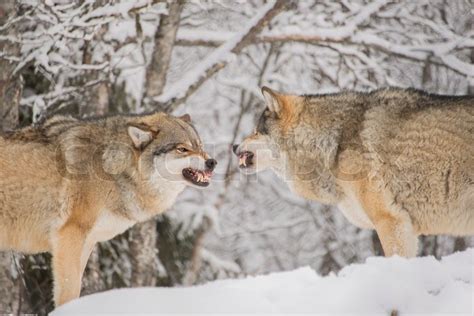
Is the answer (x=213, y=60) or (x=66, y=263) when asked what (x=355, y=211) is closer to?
(x=66, y=263)

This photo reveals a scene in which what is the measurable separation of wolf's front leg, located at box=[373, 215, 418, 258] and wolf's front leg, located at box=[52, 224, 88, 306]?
2803 millimetres

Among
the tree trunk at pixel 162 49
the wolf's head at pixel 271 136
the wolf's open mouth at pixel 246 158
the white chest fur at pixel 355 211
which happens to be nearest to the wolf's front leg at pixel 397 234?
the white chest fur at pixel 355 211

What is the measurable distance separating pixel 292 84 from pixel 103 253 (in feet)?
15.0

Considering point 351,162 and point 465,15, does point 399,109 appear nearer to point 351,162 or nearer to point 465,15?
point 351,162

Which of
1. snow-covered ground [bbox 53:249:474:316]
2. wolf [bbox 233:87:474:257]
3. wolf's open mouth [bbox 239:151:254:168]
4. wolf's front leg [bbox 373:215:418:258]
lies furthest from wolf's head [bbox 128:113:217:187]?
snow-covered ground [bbox 53:249:474:316]

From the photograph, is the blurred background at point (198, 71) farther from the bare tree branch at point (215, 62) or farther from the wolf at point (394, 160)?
the wolf at point (394, 160)

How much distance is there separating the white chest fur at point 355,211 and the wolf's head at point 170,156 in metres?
1.37

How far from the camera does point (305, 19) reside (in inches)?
447

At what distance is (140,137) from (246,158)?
4.34ft

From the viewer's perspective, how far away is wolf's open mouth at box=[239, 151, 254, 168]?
7.59 m

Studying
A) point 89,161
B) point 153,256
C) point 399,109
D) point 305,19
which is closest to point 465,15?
point 305,19

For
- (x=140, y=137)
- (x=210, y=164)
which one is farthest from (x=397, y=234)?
(x=140, y=137)

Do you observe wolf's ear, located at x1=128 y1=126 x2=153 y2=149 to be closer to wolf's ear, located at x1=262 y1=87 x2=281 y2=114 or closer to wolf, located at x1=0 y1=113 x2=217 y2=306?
wolf, located at x1=0 y1=113 x2=217 y2=306

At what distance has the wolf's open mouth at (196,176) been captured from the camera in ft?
22.2
